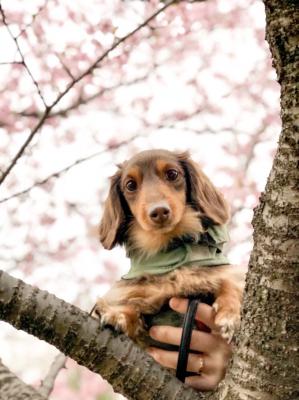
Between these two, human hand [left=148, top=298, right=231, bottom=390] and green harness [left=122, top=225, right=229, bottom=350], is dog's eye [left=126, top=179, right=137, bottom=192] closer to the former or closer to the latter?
green harness [left=122, top=225, right=229, bottom=350]

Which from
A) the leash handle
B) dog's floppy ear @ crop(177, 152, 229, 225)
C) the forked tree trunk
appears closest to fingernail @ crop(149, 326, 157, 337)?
the leash handle

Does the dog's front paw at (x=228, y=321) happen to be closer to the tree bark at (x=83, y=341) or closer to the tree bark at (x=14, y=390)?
the tree bark at (x=83, y=341)

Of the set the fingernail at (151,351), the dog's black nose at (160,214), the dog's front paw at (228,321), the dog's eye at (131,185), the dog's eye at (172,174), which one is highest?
the dog's eye at (172,174)

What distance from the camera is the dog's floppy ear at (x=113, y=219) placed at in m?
2.65

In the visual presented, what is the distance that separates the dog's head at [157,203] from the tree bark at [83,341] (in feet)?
2.69

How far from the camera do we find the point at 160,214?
2328 millimetres

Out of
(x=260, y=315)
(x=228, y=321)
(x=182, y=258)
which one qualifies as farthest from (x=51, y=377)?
(x=260, y=315)

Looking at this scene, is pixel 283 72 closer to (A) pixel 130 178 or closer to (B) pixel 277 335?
(B) pixel 277 335

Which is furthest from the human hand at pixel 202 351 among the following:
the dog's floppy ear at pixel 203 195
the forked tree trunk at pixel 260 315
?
the dog's floppy ear at pixel 203 195

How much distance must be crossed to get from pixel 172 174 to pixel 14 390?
1.23 meters

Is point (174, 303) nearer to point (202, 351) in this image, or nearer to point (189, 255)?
point (202, 351)

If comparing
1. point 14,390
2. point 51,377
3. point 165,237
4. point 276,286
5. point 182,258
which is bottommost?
point 14,390

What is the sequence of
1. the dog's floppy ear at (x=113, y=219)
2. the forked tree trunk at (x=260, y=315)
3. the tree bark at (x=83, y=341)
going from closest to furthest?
the forked tree trunk at (x=260, y=315) → the tree bark at (x=83, y=341) → the dog's floppy ear at (x=113, y=219)

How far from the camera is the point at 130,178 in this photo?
8.55 ft
